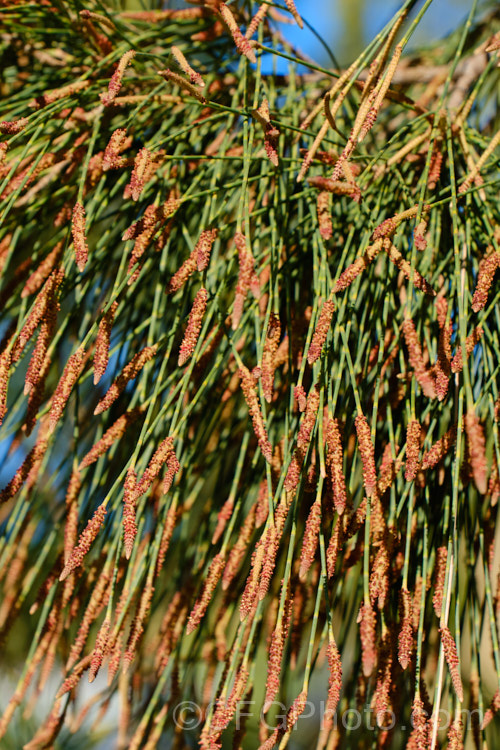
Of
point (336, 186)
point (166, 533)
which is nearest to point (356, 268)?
point (336, 186)

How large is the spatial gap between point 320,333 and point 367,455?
98 millimetres

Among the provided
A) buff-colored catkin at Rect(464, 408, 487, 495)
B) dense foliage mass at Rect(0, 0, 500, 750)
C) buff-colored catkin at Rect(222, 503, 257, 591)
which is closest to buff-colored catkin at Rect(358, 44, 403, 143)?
dense foliage mass at Rect(0, 0, 500, 750)

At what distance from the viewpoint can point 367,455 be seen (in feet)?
1.66

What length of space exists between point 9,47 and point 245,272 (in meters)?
0.56

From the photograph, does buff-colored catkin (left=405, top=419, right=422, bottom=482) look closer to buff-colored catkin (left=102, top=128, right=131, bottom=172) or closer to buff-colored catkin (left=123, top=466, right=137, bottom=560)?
buff-colored catkin (left=123, top=466, right=137, bottom=560)

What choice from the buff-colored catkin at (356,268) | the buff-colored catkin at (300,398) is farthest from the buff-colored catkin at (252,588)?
→ the buff-colored catkin at (356,268)

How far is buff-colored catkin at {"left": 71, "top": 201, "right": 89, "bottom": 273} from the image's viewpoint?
20.2 inches

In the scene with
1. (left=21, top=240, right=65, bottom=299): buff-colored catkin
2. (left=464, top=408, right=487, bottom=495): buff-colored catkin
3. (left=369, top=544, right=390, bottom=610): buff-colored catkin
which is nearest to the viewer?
(left=464, top=408, right=487, bottom=495): buff-colored catkin

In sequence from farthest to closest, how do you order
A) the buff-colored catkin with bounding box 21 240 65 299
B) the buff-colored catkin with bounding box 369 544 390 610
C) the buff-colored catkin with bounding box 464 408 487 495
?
the buff-colored catkin with bounding box 21 240 65 299 → the buff-colored catkin with bounding box 369 544 390 610 → the buff-colored catkin with bounding box 464 408 487 495

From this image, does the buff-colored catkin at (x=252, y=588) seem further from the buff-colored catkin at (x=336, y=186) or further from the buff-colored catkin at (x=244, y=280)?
the buff-colored catkin at (x=336, y=186)

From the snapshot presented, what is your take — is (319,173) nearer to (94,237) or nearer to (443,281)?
(443,281)

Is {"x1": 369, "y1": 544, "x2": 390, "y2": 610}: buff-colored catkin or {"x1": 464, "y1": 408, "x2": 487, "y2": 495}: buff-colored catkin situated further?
{"x1": 369, "y1": 544, "x2": 390, "y2": 610}: buff-colored catkin

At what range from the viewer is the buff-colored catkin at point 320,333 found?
0.50m

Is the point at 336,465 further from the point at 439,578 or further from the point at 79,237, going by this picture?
the point at 79,237
